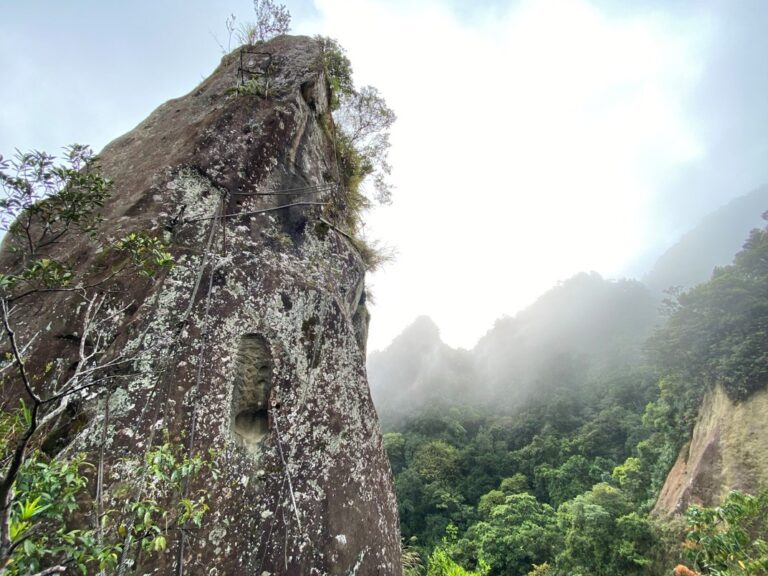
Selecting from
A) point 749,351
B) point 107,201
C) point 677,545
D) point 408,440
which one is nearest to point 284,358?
point 107,201

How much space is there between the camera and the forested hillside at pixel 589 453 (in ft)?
48.2

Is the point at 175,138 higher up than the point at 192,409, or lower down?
higher up

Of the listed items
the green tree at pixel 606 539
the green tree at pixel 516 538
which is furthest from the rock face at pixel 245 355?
the green tree at pixel 516 538

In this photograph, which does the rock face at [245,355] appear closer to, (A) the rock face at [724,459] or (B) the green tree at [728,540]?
(B) the green tree at [728,540]

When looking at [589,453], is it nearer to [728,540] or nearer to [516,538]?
[516,538]

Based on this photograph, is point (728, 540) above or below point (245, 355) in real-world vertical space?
below

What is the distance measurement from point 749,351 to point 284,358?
23.3m

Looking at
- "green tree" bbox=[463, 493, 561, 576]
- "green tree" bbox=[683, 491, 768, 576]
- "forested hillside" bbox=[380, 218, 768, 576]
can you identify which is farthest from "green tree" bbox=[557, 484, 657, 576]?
"green tree" bbox=[683, 491, 768, 576]

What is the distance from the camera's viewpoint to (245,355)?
3811mm

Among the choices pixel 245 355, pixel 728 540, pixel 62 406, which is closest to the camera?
pixel 62 406

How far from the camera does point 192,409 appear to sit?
321 cm

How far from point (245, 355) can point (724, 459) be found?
2053 centimetres

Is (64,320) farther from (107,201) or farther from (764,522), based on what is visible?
(764,522)

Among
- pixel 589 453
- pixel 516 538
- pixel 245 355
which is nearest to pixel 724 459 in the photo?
pixel 516 538
